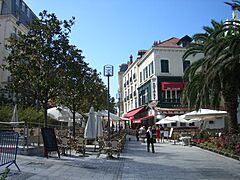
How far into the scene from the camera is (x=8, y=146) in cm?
1011

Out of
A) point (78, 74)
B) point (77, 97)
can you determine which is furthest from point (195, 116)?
point (78, 74)

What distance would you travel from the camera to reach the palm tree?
17547 mm

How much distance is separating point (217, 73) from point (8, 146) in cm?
1269

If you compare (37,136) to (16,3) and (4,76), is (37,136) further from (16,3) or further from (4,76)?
(16,3)

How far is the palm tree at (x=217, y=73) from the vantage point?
57.6 feet

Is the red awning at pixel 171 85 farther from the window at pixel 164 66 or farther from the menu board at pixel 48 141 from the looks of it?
the menu board at pixel 48 141

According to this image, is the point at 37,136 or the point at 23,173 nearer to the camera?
the point at 23,173

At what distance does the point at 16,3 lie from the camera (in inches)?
2229

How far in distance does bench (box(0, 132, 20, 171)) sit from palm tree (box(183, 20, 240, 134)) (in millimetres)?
10955

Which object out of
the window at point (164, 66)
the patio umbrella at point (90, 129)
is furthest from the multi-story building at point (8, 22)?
the patio umbrella at point (90, 129)

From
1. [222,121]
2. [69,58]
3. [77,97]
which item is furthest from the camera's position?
[222,121]

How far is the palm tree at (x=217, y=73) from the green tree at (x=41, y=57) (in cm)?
843

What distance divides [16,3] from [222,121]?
40862 millimetres

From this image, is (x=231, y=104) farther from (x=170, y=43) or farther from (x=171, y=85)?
(x=170, y=43)
